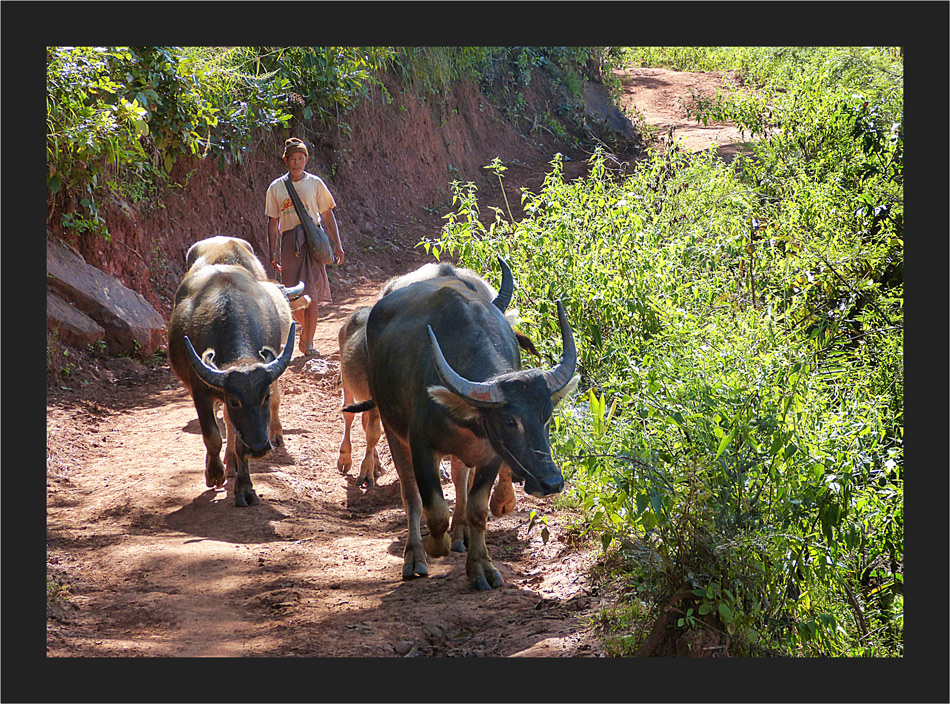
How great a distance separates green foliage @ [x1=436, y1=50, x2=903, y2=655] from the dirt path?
633mm

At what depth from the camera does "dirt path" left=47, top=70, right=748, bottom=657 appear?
4.11 meters

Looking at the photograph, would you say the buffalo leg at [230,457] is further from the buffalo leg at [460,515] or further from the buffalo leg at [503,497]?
the buffalo leg at [503,497]

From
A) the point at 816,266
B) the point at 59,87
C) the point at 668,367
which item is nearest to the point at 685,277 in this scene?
the point at 816,266

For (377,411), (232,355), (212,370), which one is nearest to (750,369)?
(377,411)

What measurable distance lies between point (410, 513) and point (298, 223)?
426 centimetres

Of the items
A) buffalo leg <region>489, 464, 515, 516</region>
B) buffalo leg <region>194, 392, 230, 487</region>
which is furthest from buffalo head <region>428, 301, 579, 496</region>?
buffalo leg <region>194, 392, 230, 487</region>

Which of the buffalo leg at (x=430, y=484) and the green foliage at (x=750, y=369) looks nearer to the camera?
the green foliage at (x=750, y=369)

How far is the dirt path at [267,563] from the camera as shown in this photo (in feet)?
13.5

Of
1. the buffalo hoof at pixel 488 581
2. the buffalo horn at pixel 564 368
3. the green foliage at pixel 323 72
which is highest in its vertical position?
the green foliage at pixel 323 72

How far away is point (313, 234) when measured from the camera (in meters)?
8.30

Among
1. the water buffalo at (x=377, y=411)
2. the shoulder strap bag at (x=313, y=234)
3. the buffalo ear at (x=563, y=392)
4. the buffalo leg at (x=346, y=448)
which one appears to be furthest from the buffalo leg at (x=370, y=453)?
the shoulder strap bag at (x=313, y=234)

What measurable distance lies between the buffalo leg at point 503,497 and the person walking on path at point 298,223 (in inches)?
155

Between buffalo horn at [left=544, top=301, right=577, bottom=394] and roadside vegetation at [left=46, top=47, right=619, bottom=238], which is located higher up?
roadside vegetation at [left=46, top=47, right=619, bottom=238]

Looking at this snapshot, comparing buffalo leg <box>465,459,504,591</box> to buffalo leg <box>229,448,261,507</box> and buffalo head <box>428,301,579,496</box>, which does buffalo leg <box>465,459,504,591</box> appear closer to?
buffalo head <box>428,301,579,496</box>
